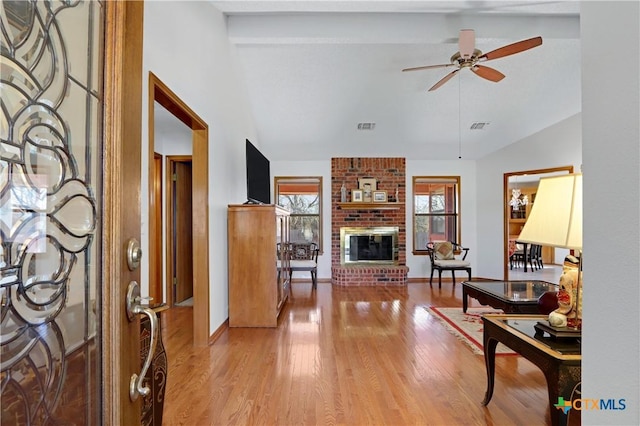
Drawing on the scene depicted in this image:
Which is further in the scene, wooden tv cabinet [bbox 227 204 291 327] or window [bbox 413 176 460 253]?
window [bbox 413 176 460 253]

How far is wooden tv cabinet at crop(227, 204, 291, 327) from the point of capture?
131 inches

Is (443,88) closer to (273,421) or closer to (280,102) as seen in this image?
(280,102)

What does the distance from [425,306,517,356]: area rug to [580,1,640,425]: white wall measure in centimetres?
224

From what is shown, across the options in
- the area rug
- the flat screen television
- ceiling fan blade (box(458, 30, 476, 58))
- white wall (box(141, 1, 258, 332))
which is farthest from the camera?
the flat screen television

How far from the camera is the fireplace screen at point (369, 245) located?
600cm

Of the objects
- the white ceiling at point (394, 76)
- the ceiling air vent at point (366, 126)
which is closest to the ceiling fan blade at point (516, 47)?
the white ceiling at point (394, 76)

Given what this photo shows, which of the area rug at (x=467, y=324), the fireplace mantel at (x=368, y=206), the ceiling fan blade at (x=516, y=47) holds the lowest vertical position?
the area rug at (x=467, y=324)

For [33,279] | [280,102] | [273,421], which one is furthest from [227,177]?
[33,279]

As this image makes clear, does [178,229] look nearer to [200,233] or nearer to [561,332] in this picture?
[200,233]

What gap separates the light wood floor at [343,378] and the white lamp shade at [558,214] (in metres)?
1.13

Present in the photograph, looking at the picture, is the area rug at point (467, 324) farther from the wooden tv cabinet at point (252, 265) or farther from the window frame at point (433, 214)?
the window frame at point (433, 214)

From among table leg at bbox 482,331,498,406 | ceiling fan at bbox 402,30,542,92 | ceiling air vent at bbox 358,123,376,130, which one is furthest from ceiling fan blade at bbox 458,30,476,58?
table leg at bbox 482,331,498,406

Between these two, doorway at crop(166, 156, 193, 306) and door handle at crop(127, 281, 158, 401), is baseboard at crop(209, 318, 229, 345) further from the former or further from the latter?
door handle at crop(127, 281, 158, 401)

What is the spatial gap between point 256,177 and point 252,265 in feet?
3.70
